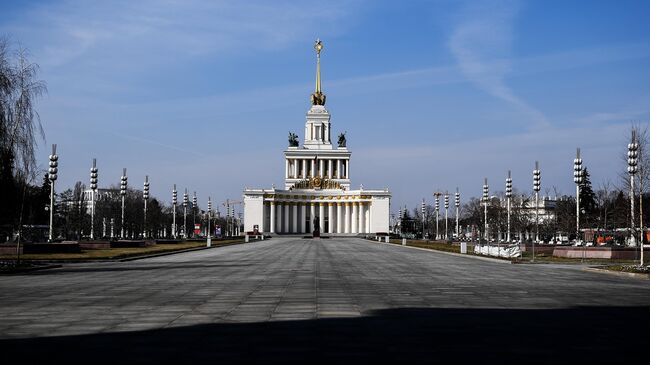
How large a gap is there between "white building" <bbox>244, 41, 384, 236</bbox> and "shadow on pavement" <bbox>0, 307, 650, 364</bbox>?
144 meters

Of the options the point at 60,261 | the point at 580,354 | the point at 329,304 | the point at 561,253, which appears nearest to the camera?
the point at 580,354

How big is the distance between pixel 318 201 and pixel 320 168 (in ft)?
61.4

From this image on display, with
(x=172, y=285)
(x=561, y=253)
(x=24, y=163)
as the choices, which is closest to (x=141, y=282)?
(x=172, y=285)

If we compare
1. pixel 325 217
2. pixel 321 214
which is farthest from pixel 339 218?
pixel 321 214

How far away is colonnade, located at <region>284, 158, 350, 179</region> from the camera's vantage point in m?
190

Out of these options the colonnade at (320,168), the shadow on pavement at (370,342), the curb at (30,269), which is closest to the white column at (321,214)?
the colonnade at (320,168)

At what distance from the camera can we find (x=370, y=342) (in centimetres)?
1191

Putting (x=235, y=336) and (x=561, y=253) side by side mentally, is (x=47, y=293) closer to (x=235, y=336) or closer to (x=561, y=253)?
(x=235, y=336)

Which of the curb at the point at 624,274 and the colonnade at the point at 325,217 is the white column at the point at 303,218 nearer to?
the colonnade at the point at 325,217

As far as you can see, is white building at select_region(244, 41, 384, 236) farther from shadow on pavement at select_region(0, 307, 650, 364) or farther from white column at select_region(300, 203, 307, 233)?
shadow on pavement at select_region(0, 307, 650, 364)

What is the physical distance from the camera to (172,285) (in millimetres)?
24141

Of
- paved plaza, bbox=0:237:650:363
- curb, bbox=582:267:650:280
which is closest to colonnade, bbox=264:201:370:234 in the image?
curb, bbox=582:267:650:280

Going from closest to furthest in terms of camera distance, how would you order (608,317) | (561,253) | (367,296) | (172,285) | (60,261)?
(608,317), (367,296), (172,285), (60,261), (561,253)

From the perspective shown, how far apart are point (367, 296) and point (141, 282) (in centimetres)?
900
